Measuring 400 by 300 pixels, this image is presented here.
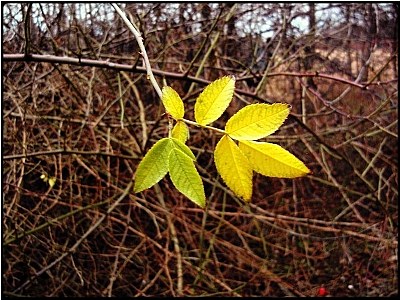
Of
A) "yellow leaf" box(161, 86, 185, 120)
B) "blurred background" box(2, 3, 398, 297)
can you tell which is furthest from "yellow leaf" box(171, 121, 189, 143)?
"blurred background" box(2, 3, 398, 297)

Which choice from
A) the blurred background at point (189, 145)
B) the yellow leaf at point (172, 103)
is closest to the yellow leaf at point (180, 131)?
the yellow leaf at point (172, 103)

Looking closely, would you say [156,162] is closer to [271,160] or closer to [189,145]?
[271,160]

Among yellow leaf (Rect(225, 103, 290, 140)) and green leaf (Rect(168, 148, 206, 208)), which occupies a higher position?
yellow leaf (Rect(225, 103, 290, 140))

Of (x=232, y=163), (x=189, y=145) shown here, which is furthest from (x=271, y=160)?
(x=189, y=145)

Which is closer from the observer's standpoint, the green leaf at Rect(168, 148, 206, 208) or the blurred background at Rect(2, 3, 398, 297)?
the green leaf at Rect(168, 148, 206, 208)

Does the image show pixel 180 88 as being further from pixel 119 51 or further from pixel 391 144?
pixel 391 144

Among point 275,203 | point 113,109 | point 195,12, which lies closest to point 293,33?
point 195,12

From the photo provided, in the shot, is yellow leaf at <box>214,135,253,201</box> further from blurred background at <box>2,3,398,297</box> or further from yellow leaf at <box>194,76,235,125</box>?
blurred background at <box>2,3,398,297</box>
